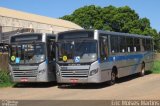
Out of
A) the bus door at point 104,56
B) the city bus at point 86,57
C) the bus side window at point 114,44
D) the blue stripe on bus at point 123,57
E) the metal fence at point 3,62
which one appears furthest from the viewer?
the metal fence at point 3,62

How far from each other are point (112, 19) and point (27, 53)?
55.3 metres

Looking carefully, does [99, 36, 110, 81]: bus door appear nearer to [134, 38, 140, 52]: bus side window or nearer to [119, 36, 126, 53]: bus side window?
[119, 36, 126, 53]: bus side window

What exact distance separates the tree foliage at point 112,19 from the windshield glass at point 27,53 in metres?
53.0

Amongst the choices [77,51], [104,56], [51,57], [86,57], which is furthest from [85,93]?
[51,57]

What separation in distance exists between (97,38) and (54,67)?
10.3 ft

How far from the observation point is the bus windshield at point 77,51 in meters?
18.4

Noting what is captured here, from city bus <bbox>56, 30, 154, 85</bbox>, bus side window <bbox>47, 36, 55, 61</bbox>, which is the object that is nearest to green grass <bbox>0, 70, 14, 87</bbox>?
bus side window <bbox>47, 36, 55, 61</bbox>

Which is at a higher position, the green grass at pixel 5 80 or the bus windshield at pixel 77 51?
the bus windshield at pixel 77 51

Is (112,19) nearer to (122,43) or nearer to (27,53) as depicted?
(122,43)

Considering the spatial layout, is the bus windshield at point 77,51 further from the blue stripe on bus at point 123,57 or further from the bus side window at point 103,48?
the blue stripe on bus at point 123,57

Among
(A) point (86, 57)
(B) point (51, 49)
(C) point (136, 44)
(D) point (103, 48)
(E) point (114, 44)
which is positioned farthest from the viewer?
(C) point (136, 44)

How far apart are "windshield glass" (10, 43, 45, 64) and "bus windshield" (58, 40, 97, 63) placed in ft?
3.44

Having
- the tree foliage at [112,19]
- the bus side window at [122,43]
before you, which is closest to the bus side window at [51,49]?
the bus side window at [122,43]

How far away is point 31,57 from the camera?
19.7 meters
